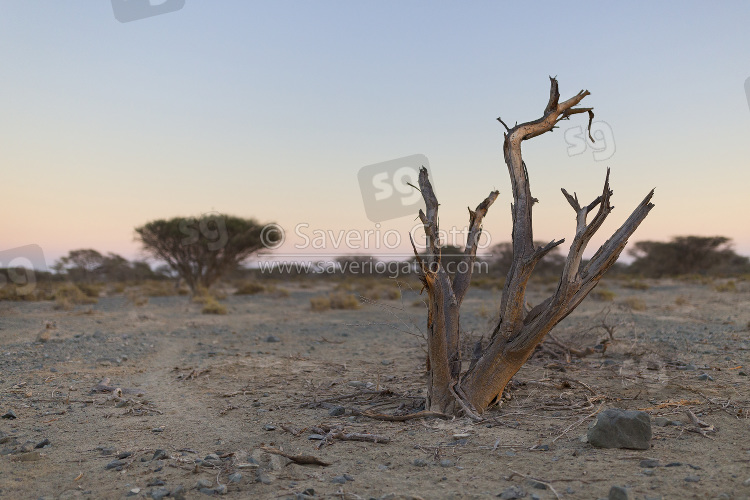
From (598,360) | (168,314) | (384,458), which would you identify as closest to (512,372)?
(384,458)

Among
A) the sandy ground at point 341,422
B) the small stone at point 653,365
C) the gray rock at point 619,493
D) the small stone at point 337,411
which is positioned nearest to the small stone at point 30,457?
the sandy ground at point 341,422

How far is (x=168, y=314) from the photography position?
14.8 meters

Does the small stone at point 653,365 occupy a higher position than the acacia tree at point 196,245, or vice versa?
the acacia tree at point 196,245

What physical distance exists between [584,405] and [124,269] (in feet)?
134

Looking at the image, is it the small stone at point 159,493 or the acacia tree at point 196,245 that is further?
the acacia tree at point 196,245

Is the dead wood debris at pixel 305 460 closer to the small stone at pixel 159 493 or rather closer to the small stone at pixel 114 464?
the small stone at pixel 159 493

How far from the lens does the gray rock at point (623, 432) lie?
369 centimetres

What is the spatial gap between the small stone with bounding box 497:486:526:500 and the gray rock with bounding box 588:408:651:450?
98 cm

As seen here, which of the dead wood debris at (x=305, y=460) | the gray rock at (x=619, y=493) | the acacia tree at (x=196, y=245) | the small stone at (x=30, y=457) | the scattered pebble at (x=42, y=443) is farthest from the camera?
the acacia tree at (x=196, y=245)

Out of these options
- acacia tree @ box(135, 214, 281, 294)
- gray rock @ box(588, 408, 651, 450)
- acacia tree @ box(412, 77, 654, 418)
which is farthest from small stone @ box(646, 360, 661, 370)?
acacia tree @ box(135, 214, 281, 294)

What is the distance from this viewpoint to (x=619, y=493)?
2844 millimetres

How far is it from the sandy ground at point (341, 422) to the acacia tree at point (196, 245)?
1363 centimetres

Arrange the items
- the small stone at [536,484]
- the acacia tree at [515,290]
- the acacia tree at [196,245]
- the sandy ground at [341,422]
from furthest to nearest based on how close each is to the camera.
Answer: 1. the acacia tree at [196,245]
2. the acacia tree at [515,290]
3. the sandy ground at [341,422]
4. the small stone at [536,484]

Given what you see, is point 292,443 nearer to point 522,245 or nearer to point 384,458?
point 384,458
